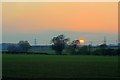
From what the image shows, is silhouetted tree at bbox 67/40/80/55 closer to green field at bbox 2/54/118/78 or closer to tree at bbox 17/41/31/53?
green field at bbox 2/54/118/78

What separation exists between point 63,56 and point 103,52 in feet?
15.4

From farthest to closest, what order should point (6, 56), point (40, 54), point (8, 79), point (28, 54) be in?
point (40, 54) → point (28, 54) → point (6, 56) → point (8, 79)

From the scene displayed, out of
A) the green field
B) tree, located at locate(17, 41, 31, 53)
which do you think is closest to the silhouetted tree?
the green field

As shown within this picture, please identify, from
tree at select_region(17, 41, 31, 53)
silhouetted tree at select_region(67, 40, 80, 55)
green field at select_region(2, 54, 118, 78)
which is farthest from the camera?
silhouetted tree at select_region(67, 40, 80, 55)

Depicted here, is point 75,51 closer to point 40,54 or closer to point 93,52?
point 93,52

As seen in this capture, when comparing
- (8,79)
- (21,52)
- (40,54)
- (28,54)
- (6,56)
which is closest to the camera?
(8,79)

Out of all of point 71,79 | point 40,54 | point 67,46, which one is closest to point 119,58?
point 67,46

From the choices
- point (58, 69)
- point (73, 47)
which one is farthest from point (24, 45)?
point (73, 47)

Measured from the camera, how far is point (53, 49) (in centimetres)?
2927

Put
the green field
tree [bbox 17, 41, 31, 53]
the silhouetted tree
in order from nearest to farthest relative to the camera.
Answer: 1. the green field
2. tree [bbox 17, 41, 31, 53]
3. the silhouetted tree

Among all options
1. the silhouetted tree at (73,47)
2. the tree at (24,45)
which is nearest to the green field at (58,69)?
the tree at (24,45)

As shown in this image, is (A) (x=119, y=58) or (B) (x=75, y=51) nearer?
(A) (x=119, y=58)

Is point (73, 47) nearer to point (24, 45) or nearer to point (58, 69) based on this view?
point (24, 45)

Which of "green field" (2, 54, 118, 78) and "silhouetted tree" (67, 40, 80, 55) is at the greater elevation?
"silhouetted tree" (67, 40, 80, 55)
